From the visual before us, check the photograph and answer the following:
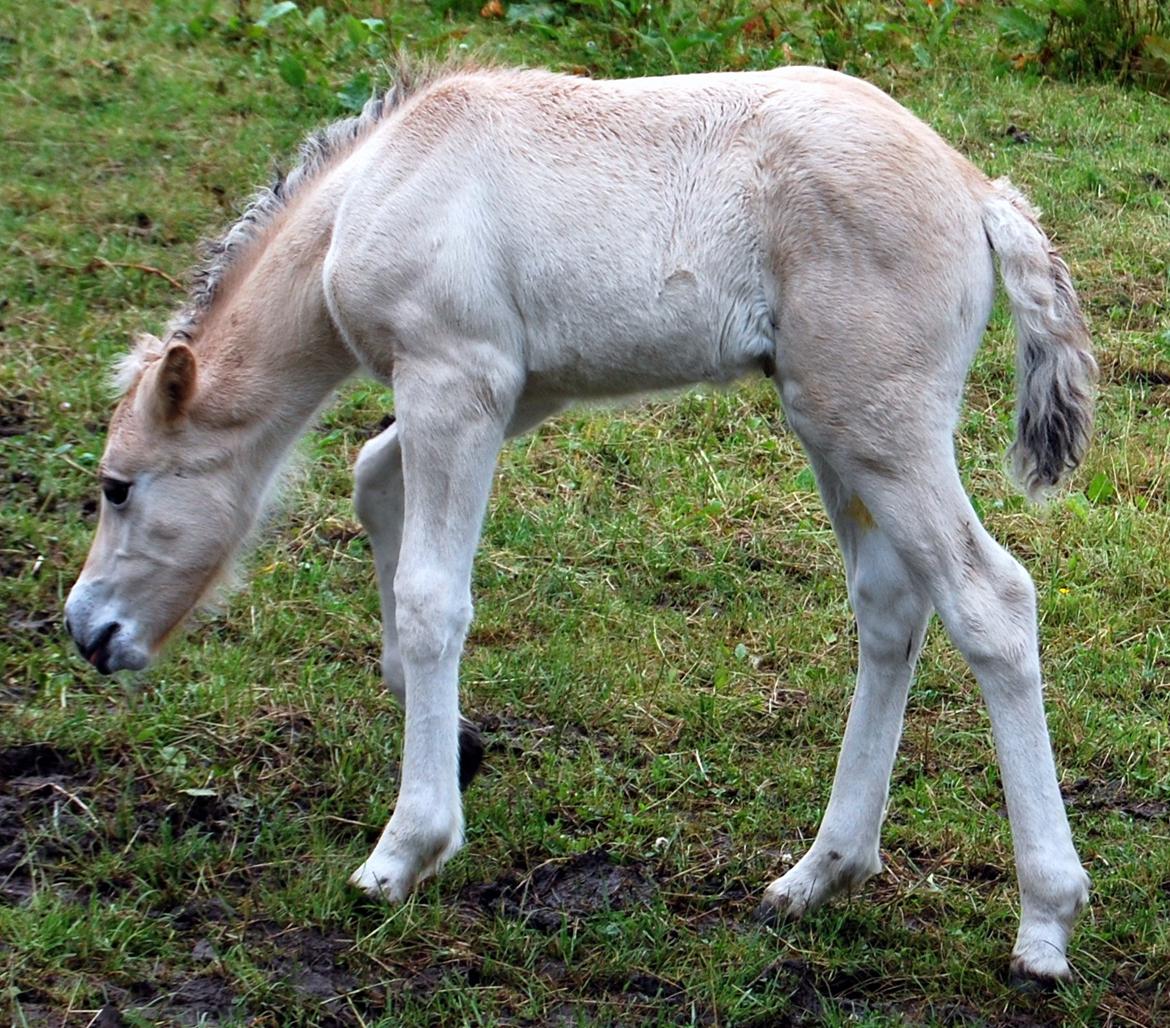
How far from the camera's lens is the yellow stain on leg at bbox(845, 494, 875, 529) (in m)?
3.83

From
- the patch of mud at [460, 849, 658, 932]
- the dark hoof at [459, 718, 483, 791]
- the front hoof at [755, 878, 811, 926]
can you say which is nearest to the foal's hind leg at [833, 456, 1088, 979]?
the front hoof at [755, 878, 811, 926]

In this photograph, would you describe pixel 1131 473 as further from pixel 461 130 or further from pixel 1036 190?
pixel 461 130

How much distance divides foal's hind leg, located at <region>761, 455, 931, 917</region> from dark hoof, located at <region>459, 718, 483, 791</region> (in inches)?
33.5

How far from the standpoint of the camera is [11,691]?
14.8ft

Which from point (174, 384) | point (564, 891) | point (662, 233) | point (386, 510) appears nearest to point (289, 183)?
point (174, 384)

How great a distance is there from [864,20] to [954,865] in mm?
6887

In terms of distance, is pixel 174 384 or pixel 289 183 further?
pixel 289 183

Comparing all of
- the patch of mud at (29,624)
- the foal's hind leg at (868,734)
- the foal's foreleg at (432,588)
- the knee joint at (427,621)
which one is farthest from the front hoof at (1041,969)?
the patch of mud at (29,624)

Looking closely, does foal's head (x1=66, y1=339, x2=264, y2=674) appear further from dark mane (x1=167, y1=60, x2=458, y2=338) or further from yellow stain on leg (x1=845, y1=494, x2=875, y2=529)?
yellow stain on leg (x1=845, y1=494, x2=875, y2=529)

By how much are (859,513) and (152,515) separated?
1798 millimetres

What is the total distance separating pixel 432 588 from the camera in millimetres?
3592

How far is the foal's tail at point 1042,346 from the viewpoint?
139 inches

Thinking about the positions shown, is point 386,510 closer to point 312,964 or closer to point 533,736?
point 533,736

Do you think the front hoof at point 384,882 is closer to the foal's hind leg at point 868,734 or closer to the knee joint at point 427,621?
the knee joint at point 427,621
